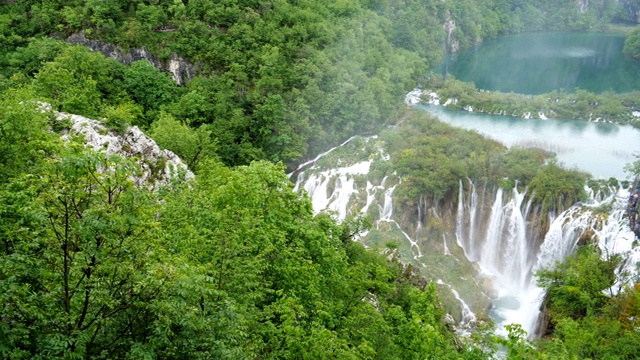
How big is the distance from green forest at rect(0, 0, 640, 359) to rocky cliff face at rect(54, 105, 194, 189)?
512 millimetres

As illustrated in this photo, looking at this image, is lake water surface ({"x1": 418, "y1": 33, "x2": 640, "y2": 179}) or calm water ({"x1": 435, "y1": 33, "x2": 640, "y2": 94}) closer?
lake water surface ({"x1": 418, "y1": 33, "x2": 640, "y2": 179})

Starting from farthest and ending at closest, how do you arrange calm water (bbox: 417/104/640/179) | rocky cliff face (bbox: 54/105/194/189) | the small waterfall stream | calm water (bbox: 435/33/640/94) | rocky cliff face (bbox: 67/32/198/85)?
1. calm water (bbox: 435/33/640/94)
2. rocky cliff face (bbox: 67/32/198/85)
3. calm water (bbox: 417/104/640/179)
4. the small waterfall stream
5. rocky cliff face (bbox: 54/105/194/189)

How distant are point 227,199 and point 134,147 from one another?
8.77m

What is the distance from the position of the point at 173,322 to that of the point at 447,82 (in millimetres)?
50433

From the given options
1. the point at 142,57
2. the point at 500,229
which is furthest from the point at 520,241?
the point at 142,57

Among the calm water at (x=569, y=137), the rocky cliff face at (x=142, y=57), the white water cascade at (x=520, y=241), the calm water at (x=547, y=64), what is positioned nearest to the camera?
the white water cascade at (x=520, y=241)

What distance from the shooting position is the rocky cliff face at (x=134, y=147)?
20.5 meters


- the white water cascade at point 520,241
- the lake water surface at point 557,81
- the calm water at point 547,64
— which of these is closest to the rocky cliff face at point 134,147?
the white water cascade at point 520,241

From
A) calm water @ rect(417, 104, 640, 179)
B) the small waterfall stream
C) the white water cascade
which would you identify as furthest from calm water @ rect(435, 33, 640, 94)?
the white water cascade

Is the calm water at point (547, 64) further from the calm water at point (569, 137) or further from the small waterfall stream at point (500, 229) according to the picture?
the small waterfall stream at point (500, 229)

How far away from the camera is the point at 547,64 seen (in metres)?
70.3

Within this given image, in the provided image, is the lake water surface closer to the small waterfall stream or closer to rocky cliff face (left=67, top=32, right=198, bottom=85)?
the small waterfall stream

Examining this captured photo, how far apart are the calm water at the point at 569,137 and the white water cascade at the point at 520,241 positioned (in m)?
5.78

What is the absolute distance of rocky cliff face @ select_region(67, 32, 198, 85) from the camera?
132 ft
